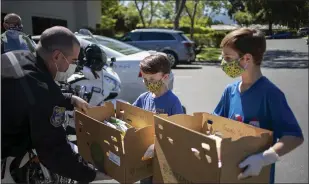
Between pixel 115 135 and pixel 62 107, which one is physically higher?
pixel 62 107

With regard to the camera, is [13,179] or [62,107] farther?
[13,179]

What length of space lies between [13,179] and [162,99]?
1244 mm

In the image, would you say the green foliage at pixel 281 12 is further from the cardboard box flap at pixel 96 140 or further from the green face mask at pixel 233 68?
the cardboard box flap at pixel 96 140

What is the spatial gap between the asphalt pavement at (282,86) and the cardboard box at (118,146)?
1250 millimetres

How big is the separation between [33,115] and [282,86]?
961 centimetres

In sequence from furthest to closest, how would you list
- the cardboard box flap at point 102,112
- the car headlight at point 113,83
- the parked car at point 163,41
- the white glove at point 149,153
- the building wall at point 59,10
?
the building wall at point 59,10 → the parked car at point 163,41 → the car headlight at point 113,83 → the cardboard box flap at point 102,112 → the white glove at point 149,153

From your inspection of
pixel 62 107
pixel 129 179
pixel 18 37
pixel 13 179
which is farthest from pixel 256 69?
pixel 18 37

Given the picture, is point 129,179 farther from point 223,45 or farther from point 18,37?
point 18,37

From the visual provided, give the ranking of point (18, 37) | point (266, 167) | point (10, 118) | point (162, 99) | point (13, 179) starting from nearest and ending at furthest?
point (266, 167) < point (10, 118) < point (13, 179) < point (162, 99) < point (18, 37)

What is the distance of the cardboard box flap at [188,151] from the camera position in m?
1.67

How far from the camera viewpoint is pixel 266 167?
71.4 inches

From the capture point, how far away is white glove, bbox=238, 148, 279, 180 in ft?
5.60

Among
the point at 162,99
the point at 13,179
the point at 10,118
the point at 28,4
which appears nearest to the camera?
the point at 10,118

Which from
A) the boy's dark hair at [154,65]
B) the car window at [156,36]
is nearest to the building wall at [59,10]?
the car window at [156,36]
